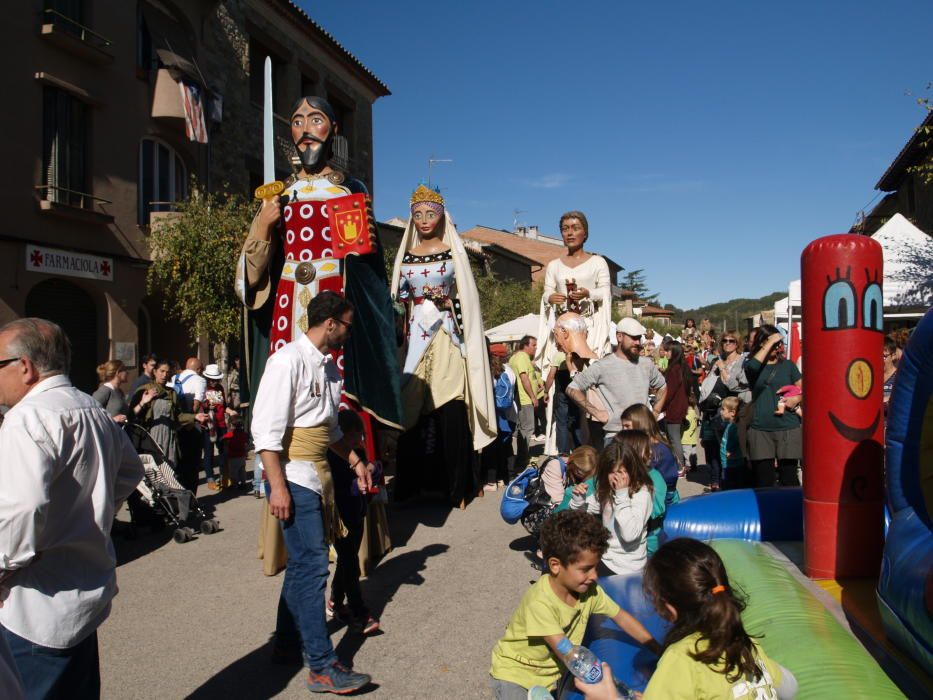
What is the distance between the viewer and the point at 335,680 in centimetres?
326

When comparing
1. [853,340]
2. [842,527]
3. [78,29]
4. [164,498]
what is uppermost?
[78,29]

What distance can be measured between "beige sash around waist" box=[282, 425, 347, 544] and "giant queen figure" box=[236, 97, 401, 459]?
1.56m

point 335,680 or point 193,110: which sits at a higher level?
point 193,110

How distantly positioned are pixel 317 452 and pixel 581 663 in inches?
58.3

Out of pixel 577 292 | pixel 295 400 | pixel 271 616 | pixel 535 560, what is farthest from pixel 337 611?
pixel 577 292

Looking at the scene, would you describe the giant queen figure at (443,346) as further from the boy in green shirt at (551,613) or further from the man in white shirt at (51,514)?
the man in white shirt at (51,514)

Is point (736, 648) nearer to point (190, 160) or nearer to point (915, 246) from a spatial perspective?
point (915, 246)

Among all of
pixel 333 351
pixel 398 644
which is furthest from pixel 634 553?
pixel 333 351

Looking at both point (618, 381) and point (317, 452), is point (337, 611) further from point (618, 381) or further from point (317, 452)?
point (618, 381)

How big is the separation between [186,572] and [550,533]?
3241 millimetres

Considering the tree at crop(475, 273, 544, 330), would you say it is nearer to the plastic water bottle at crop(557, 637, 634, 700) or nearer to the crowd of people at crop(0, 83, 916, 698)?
the crowd of people at crop(0, 83, 916, 698)

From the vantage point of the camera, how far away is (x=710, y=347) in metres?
15.5

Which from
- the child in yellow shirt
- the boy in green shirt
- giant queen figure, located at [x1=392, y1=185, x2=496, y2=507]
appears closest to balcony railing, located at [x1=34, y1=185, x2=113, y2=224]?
giant queen figure, located at [x1=392, y1=185, x2=496, y2=507]

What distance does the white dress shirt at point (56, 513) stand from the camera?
2107 millimetres
